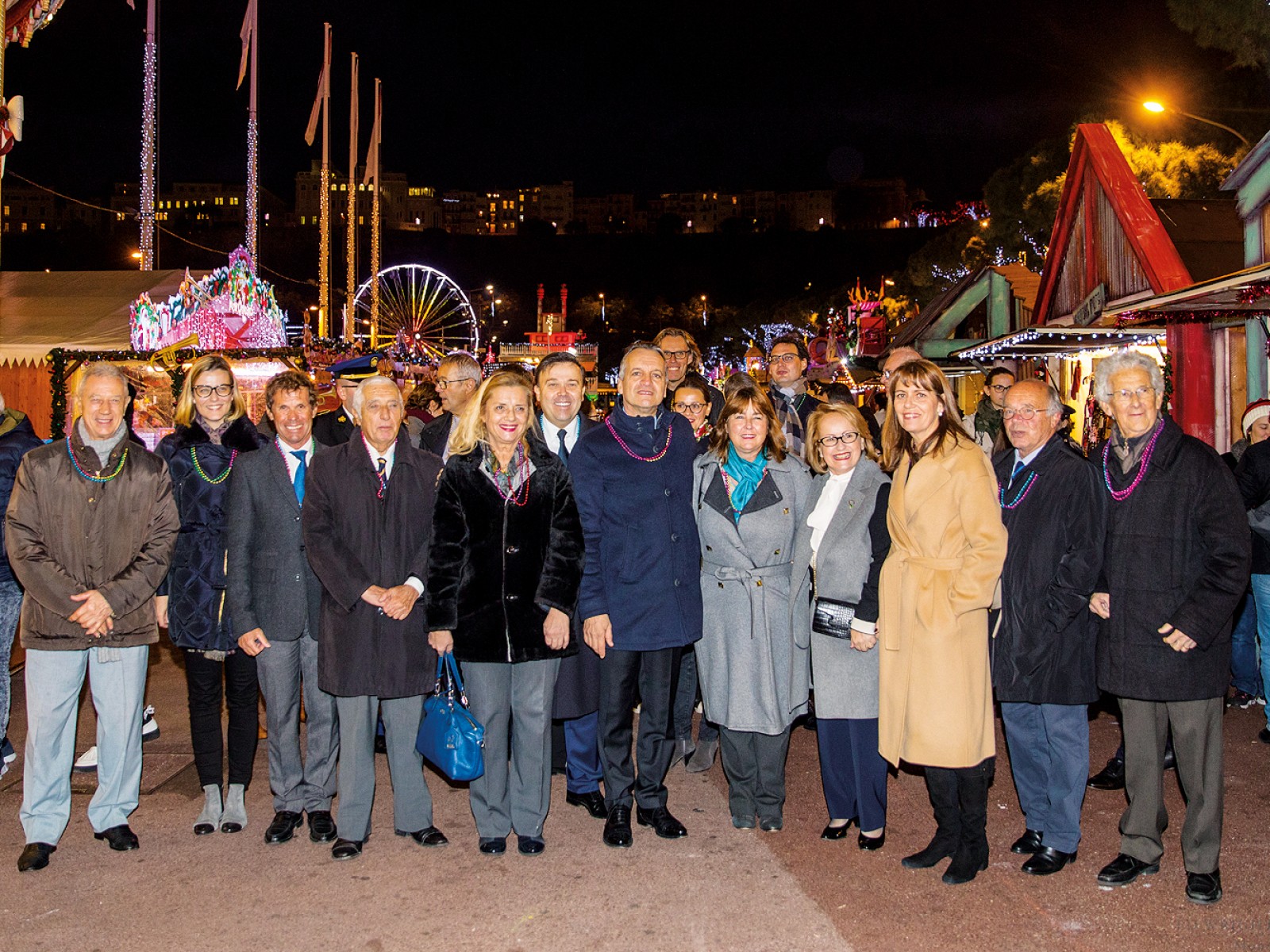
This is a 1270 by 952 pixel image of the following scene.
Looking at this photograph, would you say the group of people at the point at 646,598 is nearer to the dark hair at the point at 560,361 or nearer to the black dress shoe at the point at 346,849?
the black dress shoe at the point at 346,849

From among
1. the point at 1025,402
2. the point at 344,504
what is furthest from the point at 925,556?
the point at 344,504

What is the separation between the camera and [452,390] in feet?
22.9

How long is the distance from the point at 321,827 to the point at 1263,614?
531 centimetres

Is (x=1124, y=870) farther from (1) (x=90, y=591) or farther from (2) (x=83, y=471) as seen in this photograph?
(2) (x=83, y=471)

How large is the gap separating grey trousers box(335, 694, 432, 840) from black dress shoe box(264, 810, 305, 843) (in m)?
0.32

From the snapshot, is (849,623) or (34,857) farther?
(849,623)

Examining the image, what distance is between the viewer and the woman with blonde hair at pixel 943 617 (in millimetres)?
4035

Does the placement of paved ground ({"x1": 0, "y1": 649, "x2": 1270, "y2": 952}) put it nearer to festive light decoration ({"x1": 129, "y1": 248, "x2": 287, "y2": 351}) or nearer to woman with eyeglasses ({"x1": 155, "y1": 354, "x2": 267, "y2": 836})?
woman with eyeglasses ({"x1": 155, "y1": 354, "x2": 267, "y2": 836})

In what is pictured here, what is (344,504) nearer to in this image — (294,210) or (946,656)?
(946,656)

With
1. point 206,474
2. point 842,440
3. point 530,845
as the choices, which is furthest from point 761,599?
point 206,474

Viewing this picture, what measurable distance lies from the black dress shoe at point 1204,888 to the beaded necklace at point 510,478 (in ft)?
9.83

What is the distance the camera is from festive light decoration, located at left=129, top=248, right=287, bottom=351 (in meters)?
14.9

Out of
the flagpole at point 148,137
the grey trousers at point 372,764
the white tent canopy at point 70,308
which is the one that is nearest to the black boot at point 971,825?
the grey trousers at point 372,764

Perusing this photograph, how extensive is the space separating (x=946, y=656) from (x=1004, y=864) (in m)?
0.95
